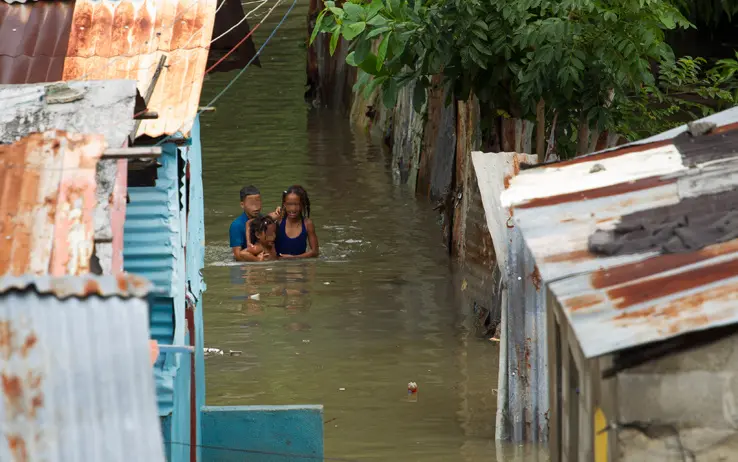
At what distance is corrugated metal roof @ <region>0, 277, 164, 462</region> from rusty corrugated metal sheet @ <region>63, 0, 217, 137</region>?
332cm

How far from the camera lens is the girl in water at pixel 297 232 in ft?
47.5

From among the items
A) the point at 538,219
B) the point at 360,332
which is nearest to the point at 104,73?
the point at 538,219

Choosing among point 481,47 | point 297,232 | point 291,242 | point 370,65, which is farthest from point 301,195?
point 481,47

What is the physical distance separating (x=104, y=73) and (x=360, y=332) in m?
4.77

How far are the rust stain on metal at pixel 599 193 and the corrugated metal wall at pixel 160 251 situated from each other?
2265mm

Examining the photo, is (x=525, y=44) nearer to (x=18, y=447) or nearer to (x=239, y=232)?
(x=239, y=232)

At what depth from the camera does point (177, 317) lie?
24.3 ft

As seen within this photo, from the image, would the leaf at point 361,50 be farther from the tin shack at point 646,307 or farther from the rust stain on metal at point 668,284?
the rust stain on metal at point 668,284

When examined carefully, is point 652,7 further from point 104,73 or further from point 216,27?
point 104,73

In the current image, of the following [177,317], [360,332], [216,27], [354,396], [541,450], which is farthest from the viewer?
[360,332]

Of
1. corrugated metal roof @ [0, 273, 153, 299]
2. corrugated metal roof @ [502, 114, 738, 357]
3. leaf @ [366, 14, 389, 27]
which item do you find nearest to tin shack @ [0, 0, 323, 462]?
leaf @ [366, 14, 389, 27]

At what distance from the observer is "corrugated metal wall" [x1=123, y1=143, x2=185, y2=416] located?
23.3 feet

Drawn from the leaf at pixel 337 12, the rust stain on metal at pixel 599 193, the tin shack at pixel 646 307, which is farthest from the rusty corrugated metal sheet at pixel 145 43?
the tin shack at pixel 646 307

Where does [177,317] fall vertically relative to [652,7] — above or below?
below
